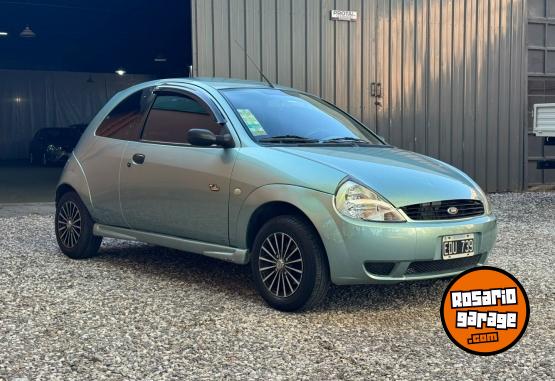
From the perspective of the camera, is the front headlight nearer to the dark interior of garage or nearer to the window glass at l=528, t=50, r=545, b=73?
the dark interior of garage

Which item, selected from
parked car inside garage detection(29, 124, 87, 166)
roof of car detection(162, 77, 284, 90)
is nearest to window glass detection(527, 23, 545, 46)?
roof of car detection(162, 77, 284, 90)

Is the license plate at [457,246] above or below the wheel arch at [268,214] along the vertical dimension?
below

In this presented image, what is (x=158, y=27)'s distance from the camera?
67.7ft

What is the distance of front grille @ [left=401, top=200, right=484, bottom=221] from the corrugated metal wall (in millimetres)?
6662

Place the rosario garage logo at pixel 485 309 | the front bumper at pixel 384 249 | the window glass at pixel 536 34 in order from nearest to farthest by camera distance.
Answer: the rosario garage logo at pixel 485 309 < the front bumper at pixel 384 249 < the window glass at pixel 536 34

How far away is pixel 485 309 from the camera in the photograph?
2.58 metres

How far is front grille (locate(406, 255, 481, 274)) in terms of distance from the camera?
13.9 ft

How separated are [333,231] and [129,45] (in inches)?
854

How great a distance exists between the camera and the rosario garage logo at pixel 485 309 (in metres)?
2.58

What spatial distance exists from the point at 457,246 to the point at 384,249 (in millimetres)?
548

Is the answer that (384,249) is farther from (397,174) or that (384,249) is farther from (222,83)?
(222,83)

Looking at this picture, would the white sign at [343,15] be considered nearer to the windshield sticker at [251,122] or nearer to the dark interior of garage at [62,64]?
the dark interior of garage at [62,64]

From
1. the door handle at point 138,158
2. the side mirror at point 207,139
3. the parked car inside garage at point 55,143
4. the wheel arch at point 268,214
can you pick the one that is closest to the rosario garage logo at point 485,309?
the wheel arch at point 268,214

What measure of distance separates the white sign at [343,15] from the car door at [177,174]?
637 centimetres
